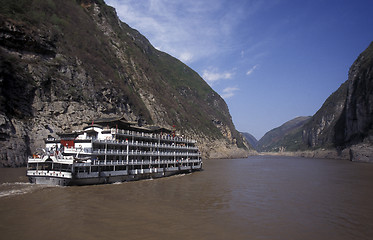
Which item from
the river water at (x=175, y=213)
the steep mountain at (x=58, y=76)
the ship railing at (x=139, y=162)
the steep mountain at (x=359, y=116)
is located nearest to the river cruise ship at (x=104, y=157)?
the ship railing at (x=139, y=162)

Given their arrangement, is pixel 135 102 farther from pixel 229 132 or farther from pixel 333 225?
pixel 229 132

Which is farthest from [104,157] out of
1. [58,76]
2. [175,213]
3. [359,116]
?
[359,116]

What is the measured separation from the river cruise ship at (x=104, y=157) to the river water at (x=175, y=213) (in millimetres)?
1758

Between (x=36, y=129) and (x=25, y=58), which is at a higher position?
(x=25, y=58)

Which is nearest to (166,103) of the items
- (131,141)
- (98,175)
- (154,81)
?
(154,81)

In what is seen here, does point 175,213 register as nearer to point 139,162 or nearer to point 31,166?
point 139,162

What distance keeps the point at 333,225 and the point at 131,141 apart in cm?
2858

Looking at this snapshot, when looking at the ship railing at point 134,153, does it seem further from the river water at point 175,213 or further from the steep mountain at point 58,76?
the steep mountain at point 58,76

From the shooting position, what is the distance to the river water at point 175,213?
15.6m

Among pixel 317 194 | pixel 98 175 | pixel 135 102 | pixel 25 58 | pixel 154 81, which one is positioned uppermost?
pixel 154 81

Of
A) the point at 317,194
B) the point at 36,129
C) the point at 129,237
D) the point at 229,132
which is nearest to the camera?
the point at 129,237

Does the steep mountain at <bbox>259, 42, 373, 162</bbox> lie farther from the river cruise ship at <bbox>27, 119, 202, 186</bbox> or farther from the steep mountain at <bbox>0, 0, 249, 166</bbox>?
the river cruise ship at <bbox>27, 119, 202, 186</bbox>

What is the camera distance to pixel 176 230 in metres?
16.1

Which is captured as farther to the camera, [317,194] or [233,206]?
[317,194]
